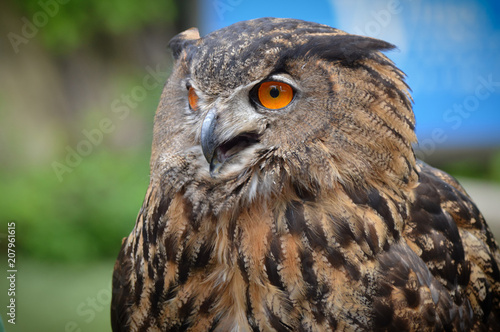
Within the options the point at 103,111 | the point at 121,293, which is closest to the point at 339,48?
the point at 121,293

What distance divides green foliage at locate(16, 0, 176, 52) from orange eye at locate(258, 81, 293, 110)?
15.9 ft

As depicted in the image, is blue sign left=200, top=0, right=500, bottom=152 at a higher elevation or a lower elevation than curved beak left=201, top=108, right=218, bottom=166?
higher

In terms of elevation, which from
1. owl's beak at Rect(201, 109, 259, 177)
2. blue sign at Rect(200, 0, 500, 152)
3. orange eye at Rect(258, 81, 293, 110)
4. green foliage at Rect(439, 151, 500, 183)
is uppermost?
blue sign at Rect(200, 0, 500, 152)

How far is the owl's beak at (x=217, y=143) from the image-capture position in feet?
4.75

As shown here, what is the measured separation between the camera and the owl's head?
1408mm

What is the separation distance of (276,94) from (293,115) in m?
0.08

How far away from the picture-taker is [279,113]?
142 centimetres

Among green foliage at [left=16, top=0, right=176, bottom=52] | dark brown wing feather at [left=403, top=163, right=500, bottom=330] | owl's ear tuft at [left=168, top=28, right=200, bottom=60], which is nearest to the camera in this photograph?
dark brown wing feather at [left=403, top=163, right=500, bottom=330]

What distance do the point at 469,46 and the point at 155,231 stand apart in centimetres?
399

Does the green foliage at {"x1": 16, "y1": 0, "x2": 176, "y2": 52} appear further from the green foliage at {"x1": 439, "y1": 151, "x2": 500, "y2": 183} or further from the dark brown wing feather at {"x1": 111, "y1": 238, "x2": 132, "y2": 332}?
the dark brown wing feather at {"x1": 111, "y1": 238, "x2": 132, "y2": 332}

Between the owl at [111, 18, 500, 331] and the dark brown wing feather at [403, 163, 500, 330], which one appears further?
the dark brown wing feather at [403, 163, 500, 330]

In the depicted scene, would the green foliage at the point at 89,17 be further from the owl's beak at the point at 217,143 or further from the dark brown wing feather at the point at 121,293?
the owl's beak at the point at 217,143

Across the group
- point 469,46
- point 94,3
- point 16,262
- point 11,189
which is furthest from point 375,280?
point 94,3

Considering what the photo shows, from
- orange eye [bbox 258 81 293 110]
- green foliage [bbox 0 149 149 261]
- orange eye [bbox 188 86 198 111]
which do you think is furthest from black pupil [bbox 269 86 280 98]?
green foliage [bbox 0 149 149 261]
